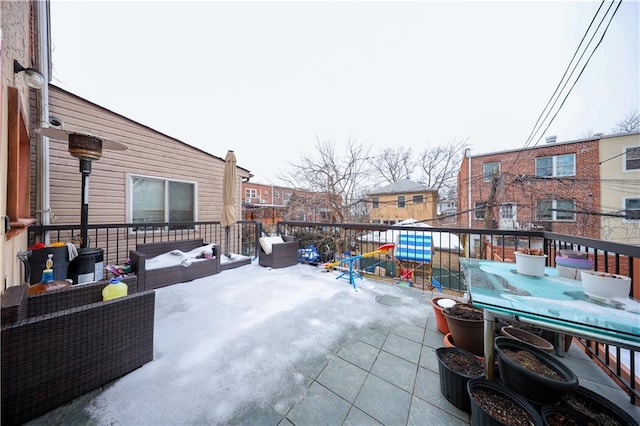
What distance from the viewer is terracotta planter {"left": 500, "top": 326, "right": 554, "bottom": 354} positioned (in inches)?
65.3

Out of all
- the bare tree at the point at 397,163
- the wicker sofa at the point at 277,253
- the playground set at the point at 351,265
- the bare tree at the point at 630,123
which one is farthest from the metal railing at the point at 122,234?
the bare tree at the point at 630,123

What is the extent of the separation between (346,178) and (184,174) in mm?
6636

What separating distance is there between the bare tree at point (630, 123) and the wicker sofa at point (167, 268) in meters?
14.7

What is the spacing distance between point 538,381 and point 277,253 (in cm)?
374

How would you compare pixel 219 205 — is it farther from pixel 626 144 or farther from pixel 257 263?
pixel 626 144

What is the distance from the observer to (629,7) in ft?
10.4

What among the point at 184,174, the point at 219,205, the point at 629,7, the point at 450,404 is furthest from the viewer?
the point at 219,205

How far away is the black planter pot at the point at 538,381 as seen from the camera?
1082 millimetres

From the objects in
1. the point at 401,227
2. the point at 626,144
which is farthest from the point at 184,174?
the point at 626,144

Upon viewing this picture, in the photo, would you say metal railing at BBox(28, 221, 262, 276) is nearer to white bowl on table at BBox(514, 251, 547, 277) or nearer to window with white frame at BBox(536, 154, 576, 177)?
white bowl on table at BBox(514, 251, 547, 277)

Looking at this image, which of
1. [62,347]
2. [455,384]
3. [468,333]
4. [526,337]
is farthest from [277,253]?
[526,337]

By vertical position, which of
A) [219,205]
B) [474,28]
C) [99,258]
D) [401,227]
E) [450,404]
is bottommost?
[450,404]

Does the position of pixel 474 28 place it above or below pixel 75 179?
above

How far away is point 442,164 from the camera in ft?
55.1
